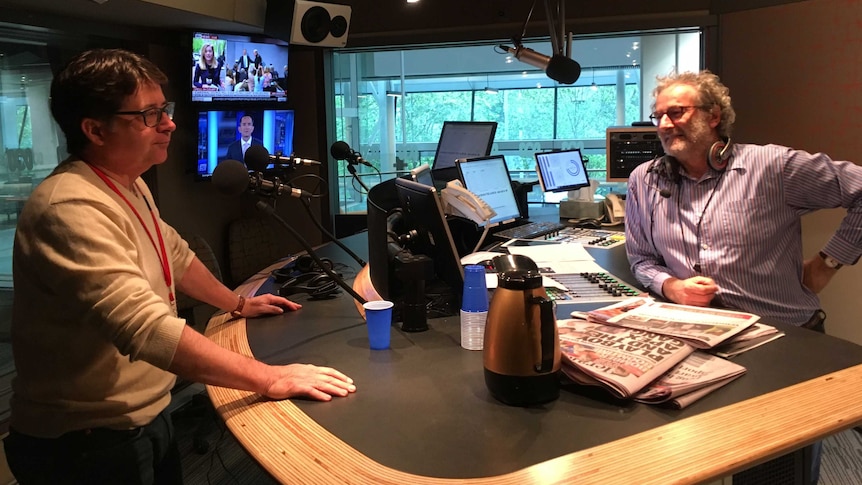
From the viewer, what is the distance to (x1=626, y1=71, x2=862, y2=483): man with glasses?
6.59 ft

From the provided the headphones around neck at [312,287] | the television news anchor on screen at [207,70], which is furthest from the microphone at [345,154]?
the television news anchor on screen at [207,70]

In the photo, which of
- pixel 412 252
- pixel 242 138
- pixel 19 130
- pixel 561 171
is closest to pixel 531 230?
pixel 561 171

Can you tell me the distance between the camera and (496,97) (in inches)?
352

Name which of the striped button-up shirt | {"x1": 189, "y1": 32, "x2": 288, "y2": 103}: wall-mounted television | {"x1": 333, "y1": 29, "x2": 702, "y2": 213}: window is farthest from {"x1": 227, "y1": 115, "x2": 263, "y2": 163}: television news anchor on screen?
the striped button-up shirt

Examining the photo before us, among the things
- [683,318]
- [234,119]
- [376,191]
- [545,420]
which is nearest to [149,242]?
[376,191]

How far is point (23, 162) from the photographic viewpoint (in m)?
3.23

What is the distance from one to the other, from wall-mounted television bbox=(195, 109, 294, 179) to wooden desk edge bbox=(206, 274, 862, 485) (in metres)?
3.17

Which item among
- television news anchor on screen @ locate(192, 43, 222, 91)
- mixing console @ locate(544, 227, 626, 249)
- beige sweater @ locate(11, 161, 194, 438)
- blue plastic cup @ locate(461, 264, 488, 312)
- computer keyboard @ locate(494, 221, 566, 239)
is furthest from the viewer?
television news anchor on screen @ locate(192, 43, 222, 91)

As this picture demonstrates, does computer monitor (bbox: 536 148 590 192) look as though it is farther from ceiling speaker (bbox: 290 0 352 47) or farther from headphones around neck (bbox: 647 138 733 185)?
ceiling speaker (bbox: 290 0 352 47)

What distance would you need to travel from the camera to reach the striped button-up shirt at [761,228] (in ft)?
6.56

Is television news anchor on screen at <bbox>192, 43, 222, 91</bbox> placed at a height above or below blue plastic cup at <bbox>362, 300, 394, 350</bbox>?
above

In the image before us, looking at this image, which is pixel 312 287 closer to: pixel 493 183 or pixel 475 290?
pixel 475 290

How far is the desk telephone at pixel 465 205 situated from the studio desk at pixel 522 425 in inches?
30.3

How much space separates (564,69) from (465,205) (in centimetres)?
134
